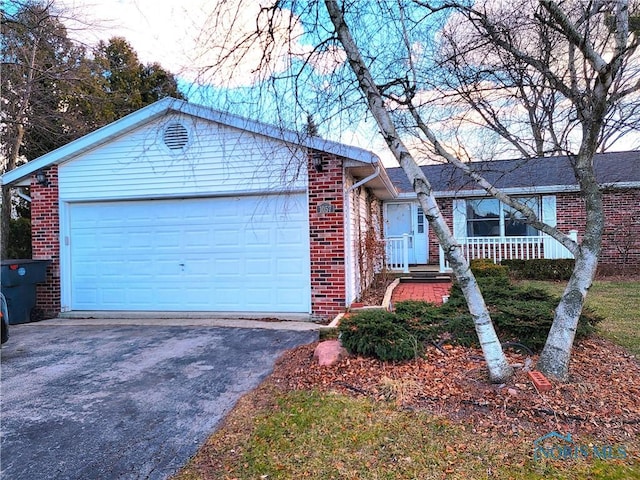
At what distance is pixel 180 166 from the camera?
760 centimetres

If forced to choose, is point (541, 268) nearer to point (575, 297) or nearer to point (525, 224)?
point (525, 224)

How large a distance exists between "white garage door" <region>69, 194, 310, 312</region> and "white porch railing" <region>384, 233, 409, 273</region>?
504 cm

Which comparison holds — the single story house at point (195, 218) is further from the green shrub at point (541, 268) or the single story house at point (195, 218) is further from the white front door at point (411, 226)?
the white front door at point (411, 226)

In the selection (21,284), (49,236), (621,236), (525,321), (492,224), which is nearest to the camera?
(525,321)

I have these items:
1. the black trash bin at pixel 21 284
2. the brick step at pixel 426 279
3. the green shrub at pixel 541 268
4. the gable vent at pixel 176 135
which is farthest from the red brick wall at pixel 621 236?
the black trash bin at pixel 21 284

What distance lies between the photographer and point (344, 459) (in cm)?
268

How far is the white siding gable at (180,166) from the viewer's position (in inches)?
287

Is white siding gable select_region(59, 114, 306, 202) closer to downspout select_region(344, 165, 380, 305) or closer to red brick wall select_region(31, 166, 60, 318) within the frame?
red brick wall select_region(31, 166, 60, 318)

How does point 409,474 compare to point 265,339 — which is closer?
point 409,474

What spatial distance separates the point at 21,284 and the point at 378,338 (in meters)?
7.00

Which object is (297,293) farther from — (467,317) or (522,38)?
(522,38)

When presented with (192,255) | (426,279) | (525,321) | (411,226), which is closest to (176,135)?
(192,255)

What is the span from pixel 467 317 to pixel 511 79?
9.16 ft

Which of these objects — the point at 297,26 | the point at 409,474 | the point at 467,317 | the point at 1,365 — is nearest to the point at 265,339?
the point at 467,317
